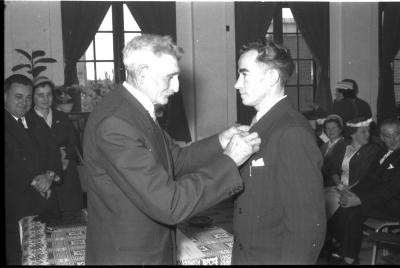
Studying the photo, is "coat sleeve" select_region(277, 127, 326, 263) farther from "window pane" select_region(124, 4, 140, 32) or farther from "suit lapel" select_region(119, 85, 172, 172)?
"window pane" select_region(124, 4, 140, 32)

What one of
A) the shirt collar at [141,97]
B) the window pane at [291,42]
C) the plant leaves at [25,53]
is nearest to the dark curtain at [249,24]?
the window pane at [291,42]

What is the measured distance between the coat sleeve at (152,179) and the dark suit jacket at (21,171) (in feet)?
6.69

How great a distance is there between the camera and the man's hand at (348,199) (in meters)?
4.16

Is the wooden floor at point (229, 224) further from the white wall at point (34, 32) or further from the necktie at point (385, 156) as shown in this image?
the white wall at point (34, 32)

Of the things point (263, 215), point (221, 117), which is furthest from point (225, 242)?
point (221, 117)

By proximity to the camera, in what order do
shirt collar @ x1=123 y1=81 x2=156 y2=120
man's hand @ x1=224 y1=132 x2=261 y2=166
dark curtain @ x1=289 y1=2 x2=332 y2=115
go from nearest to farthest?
man's hand @ x1=224 y1=132 x2=261 y2=166 → shirt collar @ x1=123 y1=81 x2=156 y2=120 → dark curtain @ x1=289 y1=2 x2=332 y2=115

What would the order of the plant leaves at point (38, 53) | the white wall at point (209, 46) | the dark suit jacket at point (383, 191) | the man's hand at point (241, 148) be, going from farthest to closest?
the white wall at point (209, 46)
the plant leaves at point (38, 53)
the dark suit jacket at point (383, 191)
the man's hand at point (241, 148)

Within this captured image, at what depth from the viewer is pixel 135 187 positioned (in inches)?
58.6

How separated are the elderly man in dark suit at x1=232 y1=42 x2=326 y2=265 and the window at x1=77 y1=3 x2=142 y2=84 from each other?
240 inches

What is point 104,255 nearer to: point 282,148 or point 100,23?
point 282,148

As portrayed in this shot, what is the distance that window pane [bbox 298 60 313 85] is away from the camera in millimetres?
8875

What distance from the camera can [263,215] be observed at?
1744 millimetres

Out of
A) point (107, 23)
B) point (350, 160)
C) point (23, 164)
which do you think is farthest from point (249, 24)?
point (23, 164)

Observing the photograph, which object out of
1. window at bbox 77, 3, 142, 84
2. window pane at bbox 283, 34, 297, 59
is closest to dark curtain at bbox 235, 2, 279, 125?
window pane at bbox 283, 34, 297, 59
